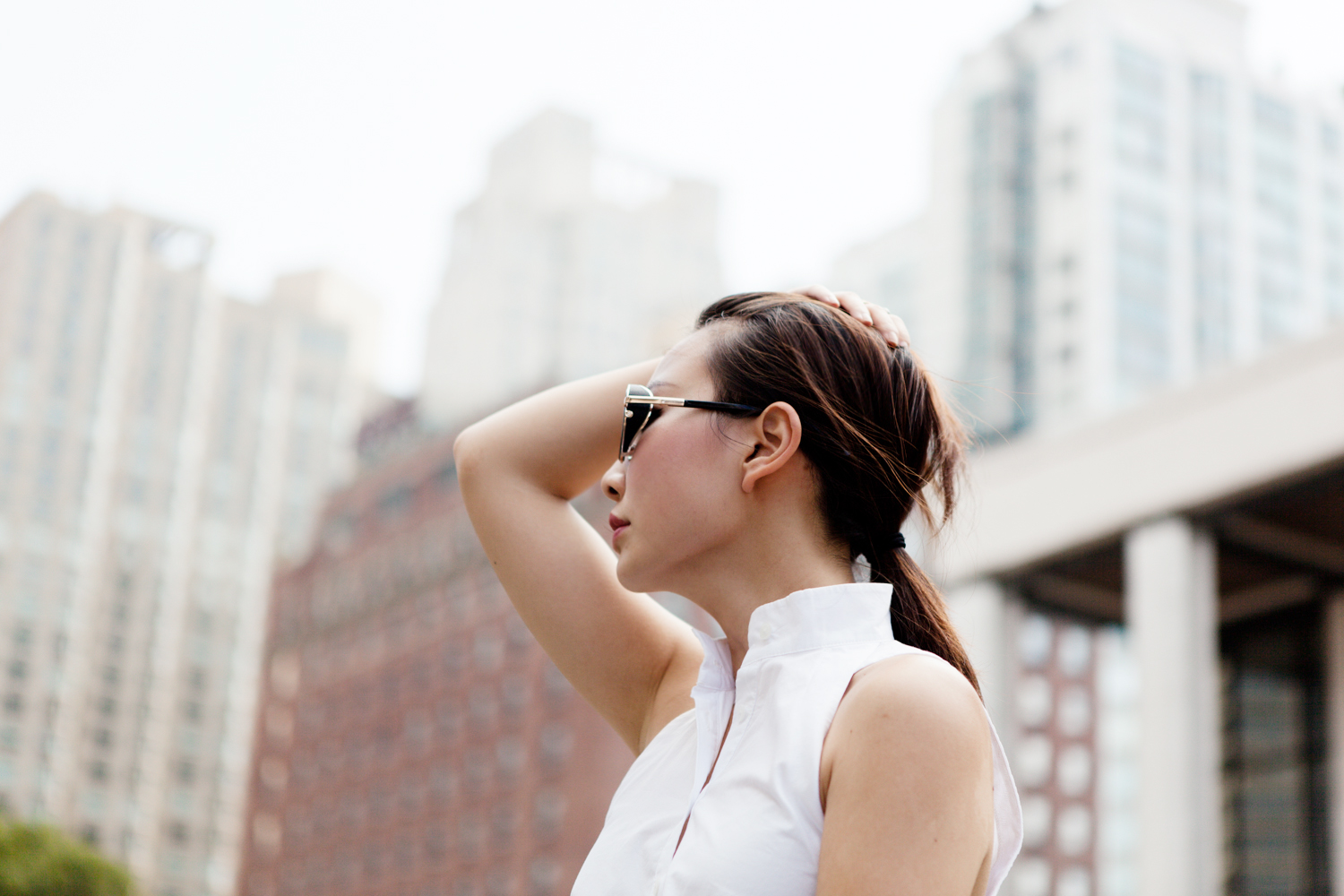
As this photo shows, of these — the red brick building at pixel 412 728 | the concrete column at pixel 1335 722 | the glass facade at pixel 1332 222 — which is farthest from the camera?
the glass facade at pixel 1332 222

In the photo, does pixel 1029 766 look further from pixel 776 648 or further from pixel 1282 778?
pixel 776 648

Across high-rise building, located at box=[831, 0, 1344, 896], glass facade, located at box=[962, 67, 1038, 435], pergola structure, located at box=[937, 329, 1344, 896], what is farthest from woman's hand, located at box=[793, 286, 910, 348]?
glass facade, located at box=[962, 67, 1038, 435]

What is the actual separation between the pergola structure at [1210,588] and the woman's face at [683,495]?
12.6 metres

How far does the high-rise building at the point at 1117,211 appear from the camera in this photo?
184 feet

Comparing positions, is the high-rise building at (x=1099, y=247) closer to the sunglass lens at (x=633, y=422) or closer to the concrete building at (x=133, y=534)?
the sunglass lens at (x=633, y=422)

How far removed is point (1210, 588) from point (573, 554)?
15.4m

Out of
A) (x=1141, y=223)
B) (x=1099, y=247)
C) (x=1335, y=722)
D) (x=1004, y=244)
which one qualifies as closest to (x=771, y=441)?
(x=1335, y=722)

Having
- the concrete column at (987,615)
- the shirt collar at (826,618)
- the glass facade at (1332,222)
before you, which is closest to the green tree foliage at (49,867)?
the concrete column at (987,615)

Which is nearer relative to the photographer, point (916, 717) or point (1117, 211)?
point (916, 717)

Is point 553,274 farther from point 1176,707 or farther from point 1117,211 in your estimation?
point 1176,707

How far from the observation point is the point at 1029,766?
54219mm

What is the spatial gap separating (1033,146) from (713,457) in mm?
61022

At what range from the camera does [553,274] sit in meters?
89.0

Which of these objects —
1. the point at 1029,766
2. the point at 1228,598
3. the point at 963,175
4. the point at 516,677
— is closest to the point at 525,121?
the point at 963,175
